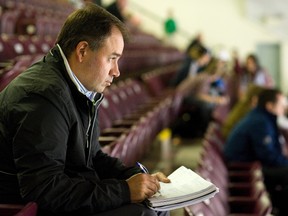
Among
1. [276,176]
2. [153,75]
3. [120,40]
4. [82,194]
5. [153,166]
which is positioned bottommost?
[153,166]

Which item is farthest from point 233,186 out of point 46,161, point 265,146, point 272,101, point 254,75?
point 254,75

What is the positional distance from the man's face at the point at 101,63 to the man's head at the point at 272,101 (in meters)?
1.09

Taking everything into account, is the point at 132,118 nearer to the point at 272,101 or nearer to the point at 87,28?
the point at 272,101

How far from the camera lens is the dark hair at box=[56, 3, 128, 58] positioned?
66 centimetres

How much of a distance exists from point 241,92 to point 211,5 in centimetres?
319

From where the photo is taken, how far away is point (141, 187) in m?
0.66

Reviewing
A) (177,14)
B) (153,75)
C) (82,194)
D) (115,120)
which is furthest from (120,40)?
(177,14)

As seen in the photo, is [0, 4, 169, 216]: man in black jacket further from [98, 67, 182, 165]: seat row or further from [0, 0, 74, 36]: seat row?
[0, 0, 74, 36]: seat row

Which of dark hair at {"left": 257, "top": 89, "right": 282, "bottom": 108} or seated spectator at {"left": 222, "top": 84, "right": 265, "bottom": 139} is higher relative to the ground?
dark hair at {"left": 257, "top": 89, "right": 282, "bottom": 108}

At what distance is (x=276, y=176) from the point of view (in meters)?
1.60

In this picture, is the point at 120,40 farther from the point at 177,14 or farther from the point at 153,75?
the point at 177,14

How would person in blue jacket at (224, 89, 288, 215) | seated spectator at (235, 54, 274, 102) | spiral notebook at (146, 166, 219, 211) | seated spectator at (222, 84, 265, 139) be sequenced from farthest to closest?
seated spectator at (235, 54, 274, 102) → seated spectator at (222, 84, 265, 139) → person in blue jacket at (224, 89, 288, 215) → spiral notebook at (146, 166, 219, 211)

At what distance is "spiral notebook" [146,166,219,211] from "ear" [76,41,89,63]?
207 millimetres

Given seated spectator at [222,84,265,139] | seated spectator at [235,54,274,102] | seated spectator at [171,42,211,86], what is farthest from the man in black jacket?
seated spectator at [235,54,274,102]
